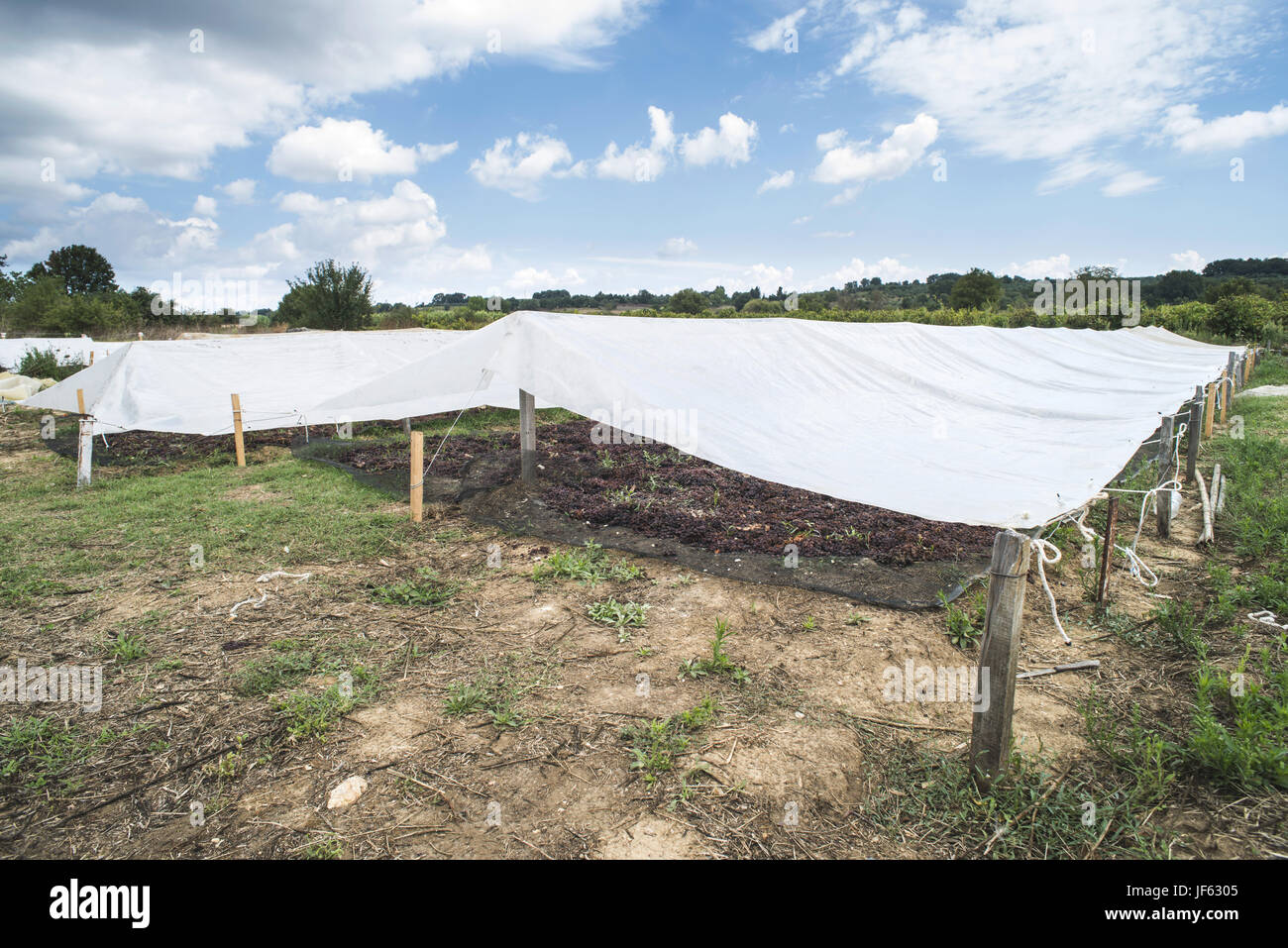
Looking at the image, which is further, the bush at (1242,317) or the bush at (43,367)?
the bush at (1242,317)

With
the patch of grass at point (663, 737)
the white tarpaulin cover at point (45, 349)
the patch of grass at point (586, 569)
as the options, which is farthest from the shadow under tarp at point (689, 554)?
the white tarpaulin cover at point (45, 349)

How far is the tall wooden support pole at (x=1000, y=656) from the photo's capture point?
7.55 ft

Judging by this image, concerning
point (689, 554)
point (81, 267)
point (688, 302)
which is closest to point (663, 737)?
point (689, 554)

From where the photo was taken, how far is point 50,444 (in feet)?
34.1

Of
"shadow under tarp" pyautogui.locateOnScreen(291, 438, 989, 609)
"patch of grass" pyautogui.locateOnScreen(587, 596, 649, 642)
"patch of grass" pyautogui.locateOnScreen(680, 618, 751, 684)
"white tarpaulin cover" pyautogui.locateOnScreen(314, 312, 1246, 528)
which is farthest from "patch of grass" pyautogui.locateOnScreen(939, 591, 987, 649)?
"patch of grass" pyautogui.locateOnScreen(587, 596, 649, 642)

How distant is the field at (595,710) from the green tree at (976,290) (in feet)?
114

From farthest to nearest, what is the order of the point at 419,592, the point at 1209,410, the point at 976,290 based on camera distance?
the point at 976,290 < the point at 1209,410 < the point at 419,592

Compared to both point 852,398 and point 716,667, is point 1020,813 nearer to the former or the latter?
point 716,667

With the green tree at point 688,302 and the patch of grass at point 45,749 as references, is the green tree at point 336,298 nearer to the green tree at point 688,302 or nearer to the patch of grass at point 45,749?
the green tree at point 688,302

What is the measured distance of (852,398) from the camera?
5.46 m

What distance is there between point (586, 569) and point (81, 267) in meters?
60.1

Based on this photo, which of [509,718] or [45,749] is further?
[509,718]

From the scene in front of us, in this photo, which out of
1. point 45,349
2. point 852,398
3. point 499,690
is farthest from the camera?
point 45,349

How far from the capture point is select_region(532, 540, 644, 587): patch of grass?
481 centimetres
